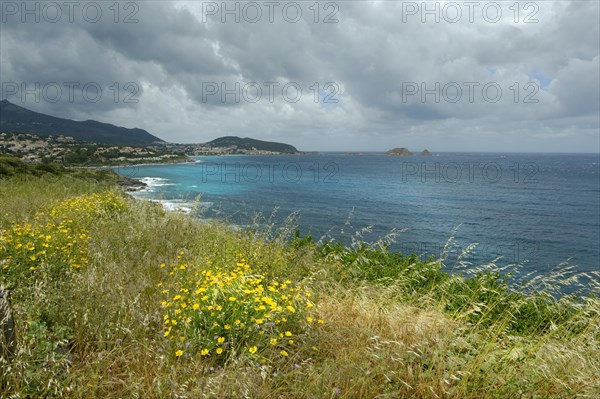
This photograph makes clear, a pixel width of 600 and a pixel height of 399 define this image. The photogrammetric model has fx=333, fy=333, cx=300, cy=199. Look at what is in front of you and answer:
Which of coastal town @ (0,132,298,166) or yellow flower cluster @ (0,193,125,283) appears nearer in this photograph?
yellow flower cluster @ (0,193,125,283)

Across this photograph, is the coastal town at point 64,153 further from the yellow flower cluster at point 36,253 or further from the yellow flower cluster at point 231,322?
the yellow flower cluster at point 231,322

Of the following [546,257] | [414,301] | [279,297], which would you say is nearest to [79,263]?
[279,297]

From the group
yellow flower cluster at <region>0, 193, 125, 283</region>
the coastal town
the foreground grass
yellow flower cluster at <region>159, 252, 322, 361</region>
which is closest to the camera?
the foreground grass

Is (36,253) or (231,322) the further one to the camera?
(36,253)

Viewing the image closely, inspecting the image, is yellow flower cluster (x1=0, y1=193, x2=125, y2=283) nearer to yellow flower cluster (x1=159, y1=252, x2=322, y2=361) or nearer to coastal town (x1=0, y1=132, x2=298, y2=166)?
yellow flower cluster (x1=159, y1=252, x2=322, y2=361)

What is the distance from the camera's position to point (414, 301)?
6.38 meters

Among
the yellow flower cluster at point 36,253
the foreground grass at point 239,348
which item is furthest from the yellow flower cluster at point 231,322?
the yellow flower cluster at point 36,253

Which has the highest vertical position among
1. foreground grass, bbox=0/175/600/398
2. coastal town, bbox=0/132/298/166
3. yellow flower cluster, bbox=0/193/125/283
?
coastal town, bbox=0/132/298/166

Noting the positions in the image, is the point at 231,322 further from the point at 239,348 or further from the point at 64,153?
the point at 64,153

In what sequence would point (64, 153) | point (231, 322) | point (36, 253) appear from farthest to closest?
point (64, 153), point (36, 253), point (231, 322)

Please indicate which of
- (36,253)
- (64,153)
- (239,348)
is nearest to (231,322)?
(239,348)

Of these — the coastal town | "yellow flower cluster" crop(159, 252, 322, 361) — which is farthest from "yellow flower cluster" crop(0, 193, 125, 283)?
the coastal town

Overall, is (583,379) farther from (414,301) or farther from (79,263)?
(79,263)

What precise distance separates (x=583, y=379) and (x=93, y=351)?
Result: 190 inches
